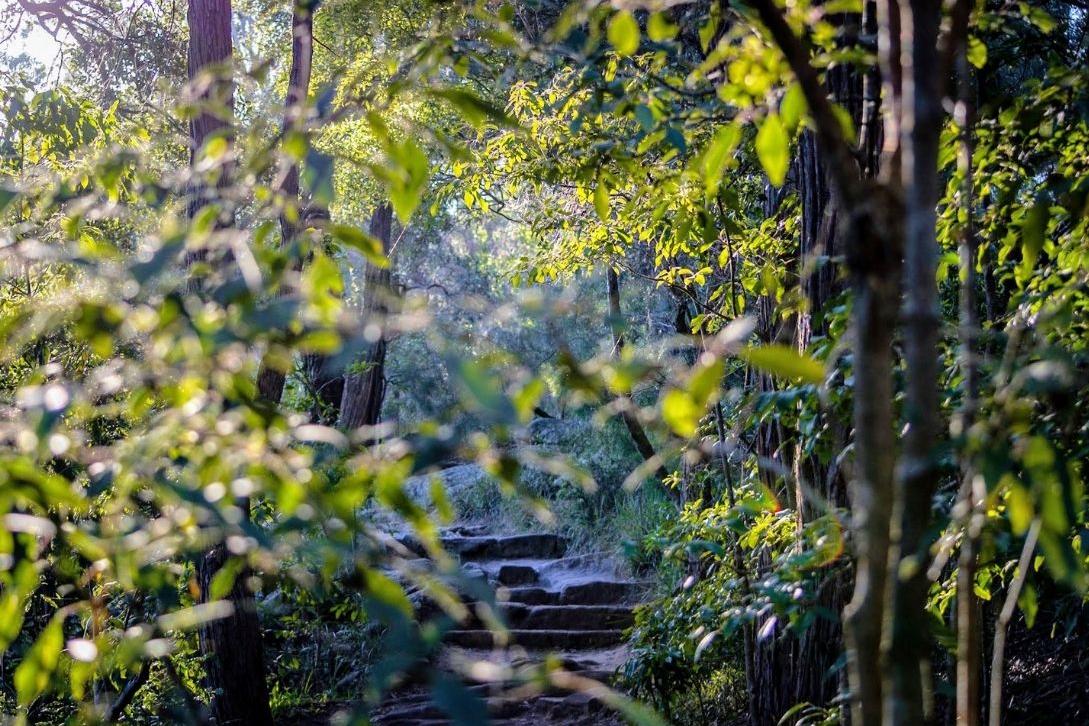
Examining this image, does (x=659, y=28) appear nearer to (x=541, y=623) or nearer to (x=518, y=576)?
(x=541, y=623)

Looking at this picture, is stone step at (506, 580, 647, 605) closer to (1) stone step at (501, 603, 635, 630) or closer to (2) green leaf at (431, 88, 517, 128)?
(1) stone step at (501, 603, 635, 630)

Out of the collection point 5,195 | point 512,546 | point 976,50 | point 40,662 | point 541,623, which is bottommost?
point 40,662

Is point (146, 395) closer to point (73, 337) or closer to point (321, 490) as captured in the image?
point (321, 490)

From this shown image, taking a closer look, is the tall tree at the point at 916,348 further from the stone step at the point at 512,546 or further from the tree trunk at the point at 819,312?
the stone step at the point at 512,546

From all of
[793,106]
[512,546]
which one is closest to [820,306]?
[793,106]

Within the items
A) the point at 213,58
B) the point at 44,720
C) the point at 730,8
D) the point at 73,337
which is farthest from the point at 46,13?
the point at 730,8

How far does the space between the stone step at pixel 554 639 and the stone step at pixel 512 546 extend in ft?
7.24

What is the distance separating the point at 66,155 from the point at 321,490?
16.4ft

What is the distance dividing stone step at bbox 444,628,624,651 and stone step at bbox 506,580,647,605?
53 cm

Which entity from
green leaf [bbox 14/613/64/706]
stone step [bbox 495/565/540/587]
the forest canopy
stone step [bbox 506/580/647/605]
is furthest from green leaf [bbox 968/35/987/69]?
stone step [bbox 495/565/540/587]

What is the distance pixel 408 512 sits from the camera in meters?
0.85

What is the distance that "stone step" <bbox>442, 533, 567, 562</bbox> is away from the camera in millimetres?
10930

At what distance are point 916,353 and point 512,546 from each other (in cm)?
1052

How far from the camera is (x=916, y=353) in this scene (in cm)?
76
